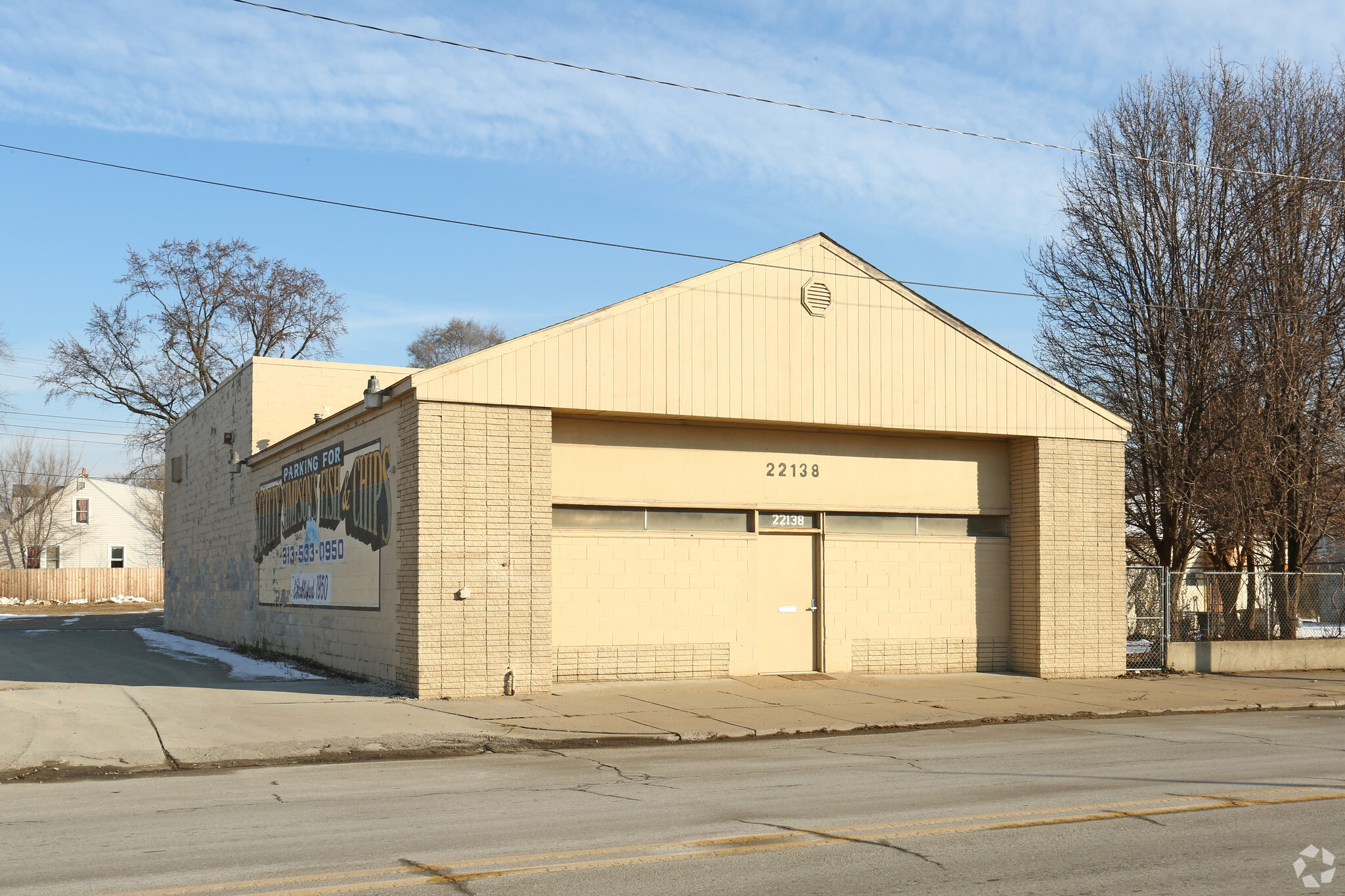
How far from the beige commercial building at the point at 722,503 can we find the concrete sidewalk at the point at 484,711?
0.72 meters

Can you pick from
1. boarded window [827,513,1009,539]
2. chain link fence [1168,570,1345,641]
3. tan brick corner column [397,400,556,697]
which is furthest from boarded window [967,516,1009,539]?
tan brick corner column [397,400,556,697]

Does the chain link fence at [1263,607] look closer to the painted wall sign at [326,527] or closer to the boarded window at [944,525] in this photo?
the boarded window at [944,525]

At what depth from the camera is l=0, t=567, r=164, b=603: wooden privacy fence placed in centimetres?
5519

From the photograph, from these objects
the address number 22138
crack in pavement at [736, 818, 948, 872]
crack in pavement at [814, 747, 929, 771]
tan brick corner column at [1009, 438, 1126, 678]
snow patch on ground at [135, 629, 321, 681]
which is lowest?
snow patch on ground at [135, 629, 321, 681]

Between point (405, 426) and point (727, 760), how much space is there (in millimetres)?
7014

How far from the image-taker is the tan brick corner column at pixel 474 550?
1527 centimetres

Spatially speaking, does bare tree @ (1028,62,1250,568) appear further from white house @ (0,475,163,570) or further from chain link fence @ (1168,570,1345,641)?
white house @ (0,475,163,570)

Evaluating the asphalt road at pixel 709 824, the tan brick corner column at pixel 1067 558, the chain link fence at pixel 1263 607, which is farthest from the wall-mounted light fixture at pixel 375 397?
the chain link fence at pixel 1263 607

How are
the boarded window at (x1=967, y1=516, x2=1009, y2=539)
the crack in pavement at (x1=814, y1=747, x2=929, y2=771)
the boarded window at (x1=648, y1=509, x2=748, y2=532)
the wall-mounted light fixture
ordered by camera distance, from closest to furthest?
the crack in pavement at (x1=814, y1=747, x2=929, y2=771) → the wall-mounted light fixture → the boarded window at (x1=648, y1=509, x2=748, y2=532) → the boarded window at (x1=967, y1=516, x2=1009, y2=539)

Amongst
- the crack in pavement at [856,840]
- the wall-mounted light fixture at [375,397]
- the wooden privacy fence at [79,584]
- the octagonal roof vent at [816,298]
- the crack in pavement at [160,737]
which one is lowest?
the wooden privacy fence at [79,584]

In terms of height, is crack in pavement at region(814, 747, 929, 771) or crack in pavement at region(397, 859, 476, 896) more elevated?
crack in pavement at region(397, 859, 476, 896)

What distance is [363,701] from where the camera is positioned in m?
14.9

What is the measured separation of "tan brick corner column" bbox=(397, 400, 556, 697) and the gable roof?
0.49m

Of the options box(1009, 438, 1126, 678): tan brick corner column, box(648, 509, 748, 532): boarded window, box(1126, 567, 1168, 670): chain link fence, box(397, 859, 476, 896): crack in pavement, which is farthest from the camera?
box(1126, 567, 1168, 670): chain link fence
